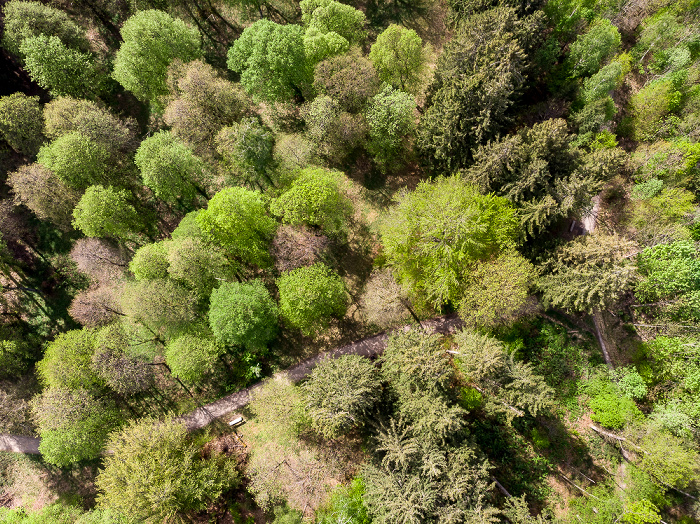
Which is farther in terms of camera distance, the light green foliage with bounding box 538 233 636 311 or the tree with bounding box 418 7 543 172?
the tree with bounding box 418 7 543 172

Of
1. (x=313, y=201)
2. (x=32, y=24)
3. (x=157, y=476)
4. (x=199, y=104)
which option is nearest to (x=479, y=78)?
(x=313, y=201)

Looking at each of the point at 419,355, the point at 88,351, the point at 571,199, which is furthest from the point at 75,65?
the point at 571,199

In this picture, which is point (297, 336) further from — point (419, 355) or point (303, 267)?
point (419, 355)

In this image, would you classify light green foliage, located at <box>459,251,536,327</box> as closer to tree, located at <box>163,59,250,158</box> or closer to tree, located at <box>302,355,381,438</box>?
tree, located at <box>302,355,381,438</box>

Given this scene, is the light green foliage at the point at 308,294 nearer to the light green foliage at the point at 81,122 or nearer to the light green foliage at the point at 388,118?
the light green foliage at the point at 388,118

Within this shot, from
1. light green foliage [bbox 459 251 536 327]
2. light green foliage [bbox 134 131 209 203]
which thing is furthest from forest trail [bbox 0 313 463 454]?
light green foliage [bbox 134 131 209 203]

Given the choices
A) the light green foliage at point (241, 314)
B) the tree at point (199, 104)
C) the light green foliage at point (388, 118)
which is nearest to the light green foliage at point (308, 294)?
the light green foliage at point (241, 314)

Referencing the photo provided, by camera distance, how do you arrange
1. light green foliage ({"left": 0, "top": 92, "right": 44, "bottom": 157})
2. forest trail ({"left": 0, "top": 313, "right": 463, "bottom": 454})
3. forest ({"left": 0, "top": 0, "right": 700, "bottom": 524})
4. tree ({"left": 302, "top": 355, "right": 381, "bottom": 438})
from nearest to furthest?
tree ({"left": 302, "top": 355, "right": 381, "bottom": 438}), forest ({"left": 0, "top": 0, "right": 700, "bottom": 524}), light green foliage ({"left": 0, "top": 92, "right": 44, "bottom": 157}), forest trail ({"left": 0, "top": 313, "right": 463, "bottom": 454})
